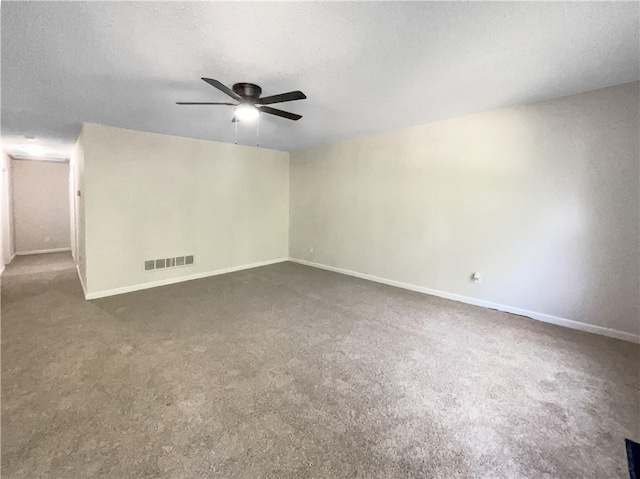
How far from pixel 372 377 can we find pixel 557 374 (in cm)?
155

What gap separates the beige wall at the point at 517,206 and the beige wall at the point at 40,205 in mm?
7844

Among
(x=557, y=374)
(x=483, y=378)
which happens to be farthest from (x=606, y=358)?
(x=483, y=378)

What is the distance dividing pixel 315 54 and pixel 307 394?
254 centimetres

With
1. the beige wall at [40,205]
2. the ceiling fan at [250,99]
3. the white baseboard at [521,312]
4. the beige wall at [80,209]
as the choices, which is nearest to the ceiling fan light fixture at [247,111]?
the ceiling fan at [250,99]

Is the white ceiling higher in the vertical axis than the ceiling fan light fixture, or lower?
higher

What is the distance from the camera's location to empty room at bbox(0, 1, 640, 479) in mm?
1669

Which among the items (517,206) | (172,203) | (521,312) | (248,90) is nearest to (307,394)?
(248,90)

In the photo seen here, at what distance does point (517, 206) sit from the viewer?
11.4 feet

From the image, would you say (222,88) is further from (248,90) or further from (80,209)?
(80,209)

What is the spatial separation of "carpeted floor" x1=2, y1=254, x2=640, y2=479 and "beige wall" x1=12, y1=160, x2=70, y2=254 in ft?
17.0

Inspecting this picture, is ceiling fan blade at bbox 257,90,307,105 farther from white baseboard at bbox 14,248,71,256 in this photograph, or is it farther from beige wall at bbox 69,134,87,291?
white baseboard at bbox 14,248,71,256

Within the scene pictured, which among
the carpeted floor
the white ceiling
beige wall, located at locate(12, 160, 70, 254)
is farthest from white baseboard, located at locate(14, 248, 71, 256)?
the white ceiling

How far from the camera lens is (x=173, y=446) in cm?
159

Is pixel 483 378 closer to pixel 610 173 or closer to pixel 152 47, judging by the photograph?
pixel 610 173
